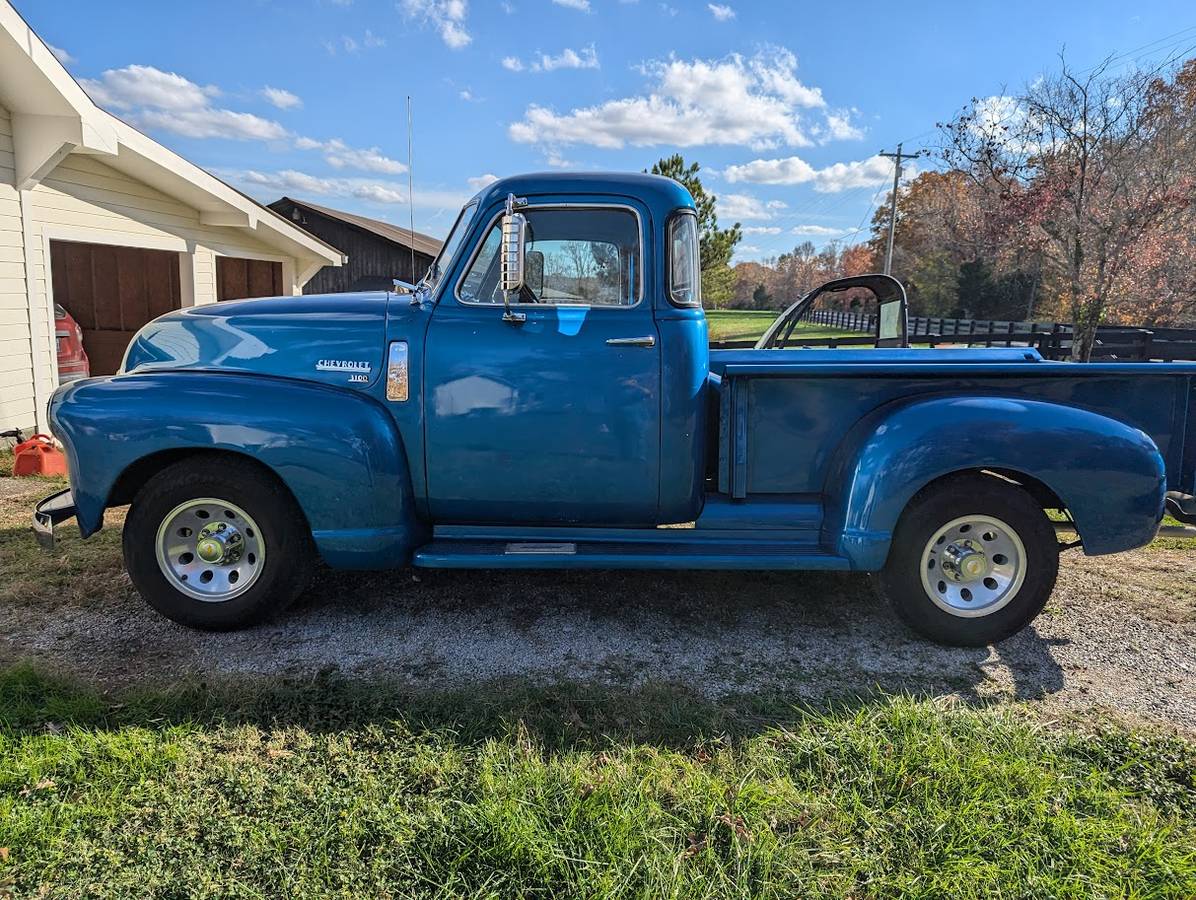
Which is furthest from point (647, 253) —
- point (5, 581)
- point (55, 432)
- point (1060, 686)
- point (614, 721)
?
point (5, 581)

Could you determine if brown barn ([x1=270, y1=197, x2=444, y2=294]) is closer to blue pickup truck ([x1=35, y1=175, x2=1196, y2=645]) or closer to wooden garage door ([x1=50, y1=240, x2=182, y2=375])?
wooden garage door ([x1=50, y1=240, x2=182, y2=375])

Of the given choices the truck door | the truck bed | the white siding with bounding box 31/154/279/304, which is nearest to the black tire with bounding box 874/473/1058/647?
the truck bed

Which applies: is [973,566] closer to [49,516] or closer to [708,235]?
[49,516]

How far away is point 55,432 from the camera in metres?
3.80

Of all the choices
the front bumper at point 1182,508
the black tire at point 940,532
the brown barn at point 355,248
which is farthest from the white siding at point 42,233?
the brown barn at point 355,248

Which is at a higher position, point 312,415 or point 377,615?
point 312,415

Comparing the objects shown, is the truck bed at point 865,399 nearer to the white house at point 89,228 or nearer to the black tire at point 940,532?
the black tire at point 940,532

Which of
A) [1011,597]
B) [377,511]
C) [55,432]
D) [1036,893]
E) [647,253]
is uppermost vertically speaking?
[647,253]

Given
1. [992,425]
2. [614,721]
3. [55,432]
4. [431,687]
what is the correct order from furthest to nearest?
[55,432], [992,425], [431,687], [614,721]

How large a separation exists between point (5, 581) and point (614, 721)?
3.80 meters

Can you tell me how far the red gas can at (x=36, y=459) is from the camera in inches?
266

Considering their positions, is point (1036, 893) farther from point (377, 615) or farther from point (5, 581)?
point (5, 581)

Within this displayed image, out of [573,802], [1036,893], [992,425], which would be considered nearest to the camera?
[1036,893]

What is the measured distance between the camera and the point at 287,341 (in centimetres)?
381
